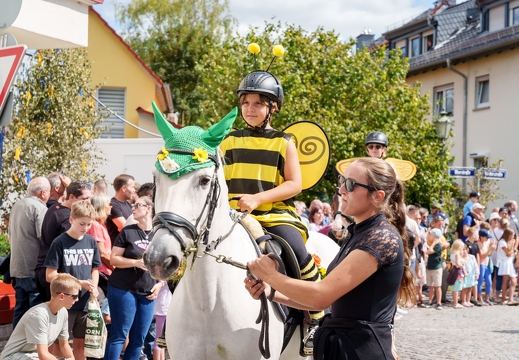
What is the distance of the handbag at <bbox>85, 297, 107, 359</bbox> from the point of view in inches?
307

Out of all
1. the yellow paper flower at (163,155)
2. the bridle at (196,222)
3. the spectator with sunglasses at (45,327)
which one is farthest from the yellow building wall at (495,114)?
the yellow paper flower at (163,155)

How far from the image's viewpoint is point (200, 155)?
14.6 ft

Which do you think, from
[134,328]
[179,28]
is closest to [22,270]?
[134,328]

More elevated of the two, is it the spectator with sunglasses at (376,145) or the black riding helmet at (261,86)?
the black riding helmet at (261,86)

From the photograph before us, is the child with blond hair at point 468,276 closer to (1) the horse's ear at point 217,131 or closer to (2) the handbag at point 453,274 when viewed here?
(2) the handbag at point 453,274

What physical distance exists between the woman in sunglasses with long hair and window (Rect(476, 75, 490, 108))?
103 feet

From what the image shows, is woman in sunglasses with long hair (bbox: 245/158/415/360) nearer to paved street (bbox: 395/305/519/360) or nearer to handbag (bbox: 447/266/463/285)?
paved street (bbox: 395/305/519/360)

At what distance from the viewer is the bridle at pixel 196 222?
4.09m

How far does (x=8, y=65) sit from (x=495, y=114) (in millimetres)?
29702

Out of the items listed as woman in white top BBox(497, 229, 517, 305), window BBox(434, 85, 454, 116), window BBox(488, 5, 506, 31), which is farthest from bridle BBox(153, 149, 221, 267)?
window BBox(434, 85, 454, 116)

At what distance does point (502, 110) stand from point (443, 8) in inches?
406

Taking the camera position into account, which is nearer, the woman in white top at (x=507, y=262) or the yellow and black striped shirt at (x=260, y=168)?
the yellow and black striped shirt at (x=260, y=168)

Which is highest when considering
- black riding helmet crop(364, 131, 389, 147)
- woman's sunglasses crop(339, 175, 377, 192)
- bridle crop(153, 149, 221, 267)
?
black riding helmet crop(364, 131, 389, 147)

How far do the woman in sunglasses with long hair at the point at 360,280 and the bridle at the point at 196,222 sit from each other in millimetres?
556
